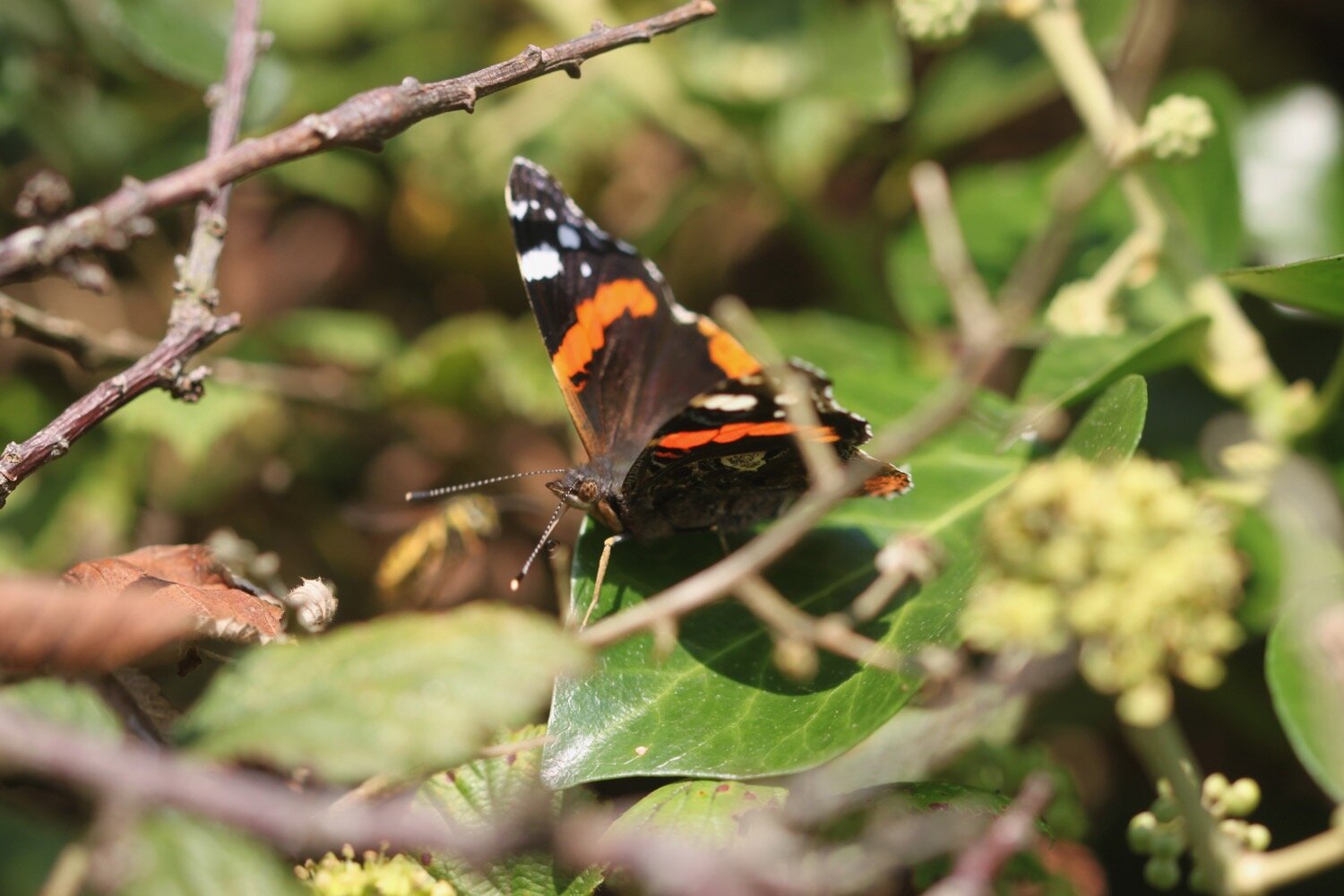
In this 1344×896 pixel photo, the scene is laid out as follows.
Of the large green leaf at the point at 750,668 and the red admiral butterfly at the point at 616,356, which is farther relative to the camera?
the red admiral butterfly at the point at 616,356

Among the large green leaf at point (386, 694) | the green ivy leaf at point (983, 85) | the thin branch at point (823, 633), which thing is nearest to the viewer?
the large green leaf at point (386, 694)

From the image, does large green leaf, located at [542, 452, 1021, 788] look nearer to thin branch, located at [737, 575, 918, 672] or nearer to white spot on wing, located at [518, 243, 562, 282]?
thin branch, located at [737, 575, 918, 672]

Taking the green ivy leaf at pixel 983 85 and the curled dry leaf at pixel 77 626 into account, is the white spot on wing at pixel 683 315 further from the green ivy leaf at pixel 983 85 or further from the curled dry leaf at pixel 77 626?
the curled dry leaf at pixel 77 626

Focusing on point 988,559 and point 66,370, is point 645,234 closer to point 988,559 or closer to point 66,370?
point 66,370

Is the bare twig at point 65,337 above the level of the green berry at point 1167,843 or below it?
above

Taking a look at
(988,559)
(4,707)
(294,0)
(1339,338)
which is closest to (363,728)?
(4,707)

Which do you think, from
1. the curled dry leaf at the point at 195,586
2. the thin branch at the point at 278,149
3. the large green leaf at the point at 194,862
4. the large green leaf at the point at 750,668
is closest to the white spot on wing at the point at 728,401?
the large green leaf at the point at 750,668

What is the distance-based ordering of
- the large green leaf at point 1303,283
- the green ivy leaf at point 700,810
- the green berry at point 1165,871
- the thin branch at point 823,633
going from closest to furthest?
the thin branch at point 823,633, the green ivy leaf at point 700,810, the green berry at point 1165,871, the large green leaf at point 1303,283
